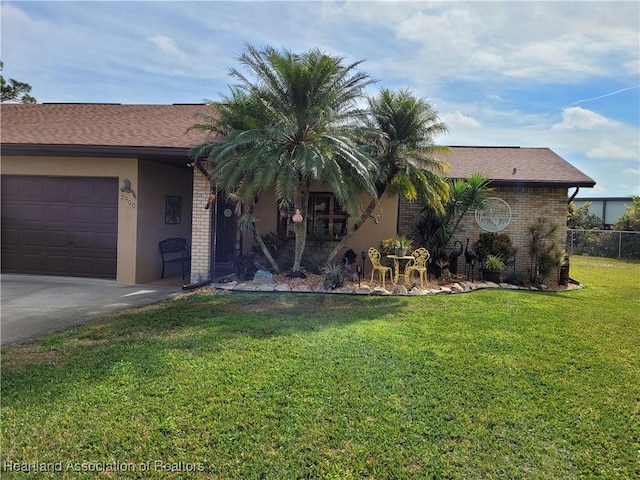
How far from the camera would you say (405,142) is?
10289 mm

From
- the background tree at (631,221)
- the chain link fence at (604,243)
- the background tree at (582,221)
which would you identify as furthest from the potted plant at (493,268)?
the background tree at (582,221)

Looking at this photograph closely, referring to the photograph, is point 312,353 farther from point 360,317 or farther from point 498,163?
point 498,163

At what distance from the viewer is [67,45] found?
35.9 feet

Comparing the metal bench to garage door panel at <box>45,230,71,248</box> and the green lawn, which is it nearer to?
garage door panel at <box>45,230,71,248</box>

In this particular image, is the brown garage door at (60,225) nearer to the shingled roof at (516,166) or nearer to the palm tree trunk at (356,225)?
the palm tree trunk at (356,225)

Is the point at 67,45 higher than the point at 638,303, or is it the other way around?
the point at 67,45

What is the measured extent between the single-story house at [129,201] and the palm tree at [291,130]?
154cm

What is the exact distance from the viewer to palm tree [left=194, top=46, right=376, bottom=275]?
28.2 feet

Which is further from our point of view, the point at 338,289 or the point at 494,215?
the point at 494,215

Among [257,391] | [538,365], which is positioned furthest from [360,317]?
[257,391]

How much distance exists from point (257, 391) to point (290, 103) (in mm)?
6642

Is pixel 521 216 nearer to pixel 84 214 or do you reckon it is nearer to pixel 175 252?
pixel 175 252

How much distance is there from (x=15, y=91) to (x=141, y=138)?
22.1 m

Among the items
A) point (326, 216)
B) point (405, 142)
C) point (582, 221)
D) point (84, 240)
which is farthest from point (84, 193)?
point (582, 221)
